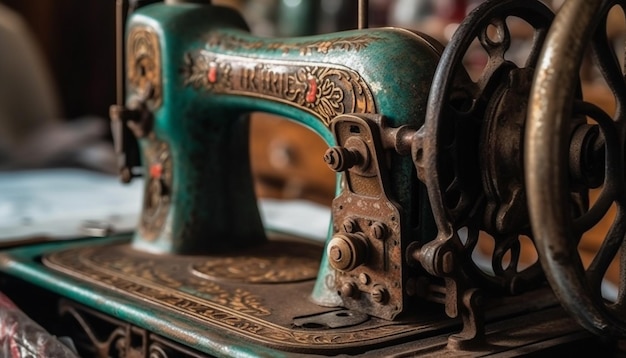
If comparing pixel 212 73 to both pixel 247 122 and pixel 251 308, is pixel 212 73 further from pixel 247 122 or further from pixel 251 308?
pixel 251 308

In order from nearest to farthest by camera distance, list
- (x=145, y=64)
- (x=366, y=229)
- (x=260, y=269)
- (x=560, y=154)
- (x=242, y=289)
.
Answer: (x=560, y=154)
(x=366, y=229)
(x=242, y=289)
(x=260, y=269)
(x=145, y=64)

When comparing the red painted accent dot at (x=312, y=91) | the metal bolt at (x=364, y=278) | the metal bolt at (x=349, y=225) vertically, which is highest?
the red painted accent dot at (x=312, y=91)

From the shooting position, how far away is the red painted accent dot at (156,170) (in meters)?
1.55

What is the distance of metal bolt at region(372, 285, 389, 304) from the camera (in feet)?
3.77

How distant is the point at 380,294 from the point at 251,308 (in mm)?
158

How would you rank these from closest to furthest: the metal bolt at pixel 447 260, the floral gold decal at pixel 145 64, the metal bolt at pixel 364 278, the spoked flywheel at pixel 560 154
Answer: the spoked flywheel at pixel 560 154 → the metal bolt at pixel 447 260 → the metal bolt at pixel 364 278 → the floral gold decal at pixel 145 64

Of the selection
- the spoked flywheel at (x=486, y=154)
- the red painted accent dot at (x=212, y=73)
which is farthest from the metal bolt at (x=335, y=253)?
the red painted accent dot at (x=212, y=73)

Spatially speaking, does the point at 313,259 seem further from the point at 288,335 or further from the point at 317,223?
the point at 317,223

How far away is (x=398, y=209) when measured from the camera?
1139mm

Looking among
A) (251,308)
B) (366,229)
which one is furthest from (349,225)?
(251,308)

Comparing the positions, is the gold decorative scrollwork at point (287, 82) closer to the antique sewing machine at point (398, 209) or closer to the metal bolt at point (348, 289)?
the antique sewing machine at point (398, 209)

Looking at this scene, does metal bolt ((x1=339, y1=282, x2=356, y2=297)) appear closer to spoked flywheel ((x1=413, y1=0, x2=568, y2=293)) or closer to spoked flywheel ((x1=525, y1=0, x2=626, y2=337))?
spoked flywheel ((x1=413, y1=0, x2=568, y2=293))

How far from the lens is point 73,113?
4.43 m

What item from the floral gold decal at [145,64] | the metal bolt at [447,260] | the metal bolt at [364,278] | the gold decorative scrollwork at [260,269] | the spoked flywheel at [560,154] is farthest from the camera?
the floral gold decal at [145,64]
